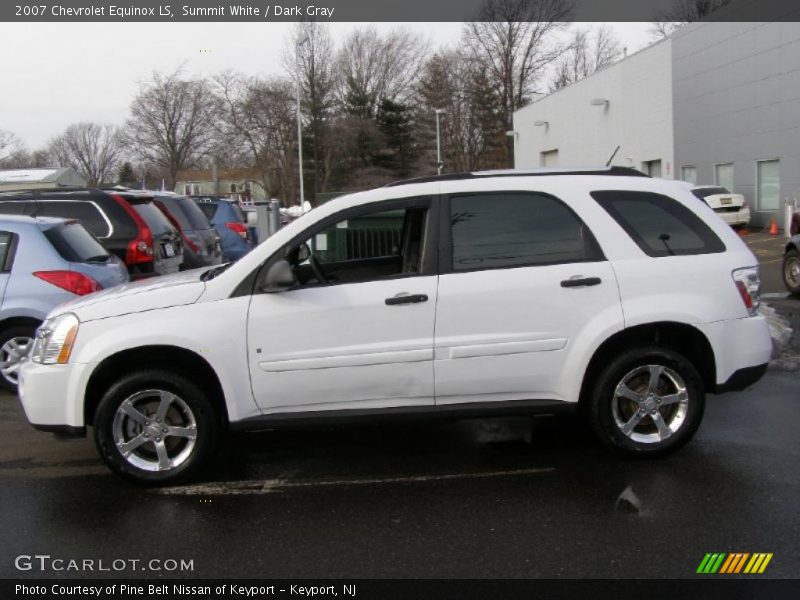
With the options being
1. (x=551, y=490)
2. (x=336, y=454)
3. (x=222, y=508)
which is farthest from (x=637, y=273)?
(x=222, y=508)

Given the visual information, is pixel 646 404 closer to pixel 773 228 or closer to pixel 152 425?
pixel 152 425

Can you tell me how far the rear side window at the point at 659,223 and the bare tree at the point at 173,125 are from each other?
47484mm

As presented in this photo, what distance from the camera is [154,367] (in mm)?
5031

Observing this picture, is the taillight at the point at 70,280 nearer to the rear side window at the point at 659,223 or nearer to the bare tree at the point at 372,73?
the rear side window at the point at 659,223

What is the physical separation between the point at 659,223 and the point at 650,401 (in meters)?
1.14

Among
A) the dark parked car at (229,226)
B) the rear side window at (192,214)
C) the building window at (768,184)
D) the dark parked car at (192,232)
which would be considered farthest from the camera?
the building window at (768,184)

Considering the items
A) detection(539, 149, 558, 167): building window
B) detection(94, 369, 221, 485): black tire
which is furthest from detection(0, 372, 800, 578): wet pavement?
detection(539, 149, 558, 167): building window

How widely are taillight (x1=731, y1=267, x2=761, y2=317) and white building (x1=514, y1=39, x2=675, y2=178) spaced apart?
986 inches

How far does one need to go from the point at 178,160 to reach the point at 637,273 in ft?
169

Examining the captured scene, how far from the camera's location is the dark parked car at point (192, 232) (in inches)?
447

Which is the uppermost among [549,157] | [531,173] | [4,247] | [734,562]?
[549,157]

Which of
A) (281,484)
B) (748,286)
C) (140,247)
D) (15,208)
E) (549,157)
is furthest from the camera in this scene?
(549,157)
